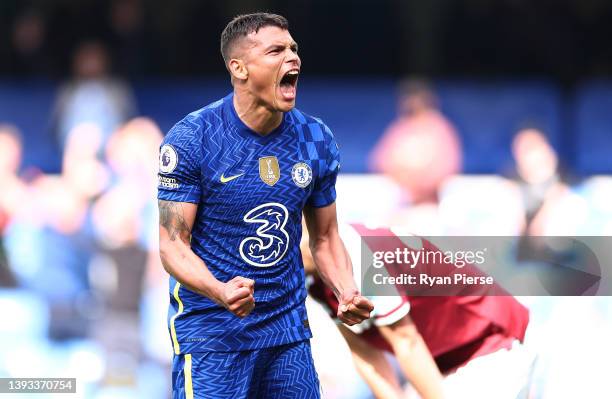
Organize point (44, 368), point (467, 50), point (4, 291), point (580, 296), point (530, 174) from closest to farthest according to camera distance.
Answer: point (580, 296)
point (44, 368)
point (4, 291)
point (530, 174)
point (467, 50)

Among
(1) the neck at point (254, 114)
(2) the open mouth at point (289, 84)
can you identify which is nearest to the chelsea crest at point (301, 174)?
(1) the neck at point (254, 114)

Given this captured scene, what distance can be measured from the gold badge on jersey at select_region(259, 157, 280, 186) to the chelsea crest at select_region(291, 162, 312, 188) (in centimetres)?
7

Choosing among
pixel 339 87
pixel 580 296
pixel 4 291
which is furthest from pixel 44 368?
pixel 339 87

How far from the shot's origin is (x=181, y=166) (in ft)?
15.5

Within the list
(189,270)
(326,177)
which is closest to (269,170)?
(326,177)

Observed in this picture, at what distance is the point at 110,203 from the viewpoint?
9633 millimetres

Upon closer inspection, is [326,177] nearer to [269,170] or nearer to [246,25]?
[269,170]

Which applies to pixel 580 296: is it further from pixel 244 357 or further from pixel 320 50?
pixel 320 50

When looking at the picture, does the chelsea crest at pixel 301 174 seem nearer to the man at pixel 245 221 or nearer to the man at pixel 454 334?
the man at pixel 245 221

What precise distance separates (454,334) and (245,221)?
1.45m

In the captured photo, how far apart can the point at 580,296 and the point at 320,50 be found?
6.60 meters

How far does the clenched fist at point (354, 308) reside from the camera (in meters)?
4.74

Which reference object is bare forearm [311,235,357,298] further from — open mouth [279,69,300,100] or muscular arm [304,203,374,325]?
open mouth [279,69,300,100]

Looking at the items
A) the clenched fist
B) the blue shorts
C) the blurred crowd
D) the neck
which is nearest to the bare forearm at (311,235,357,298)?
the clenched fist
